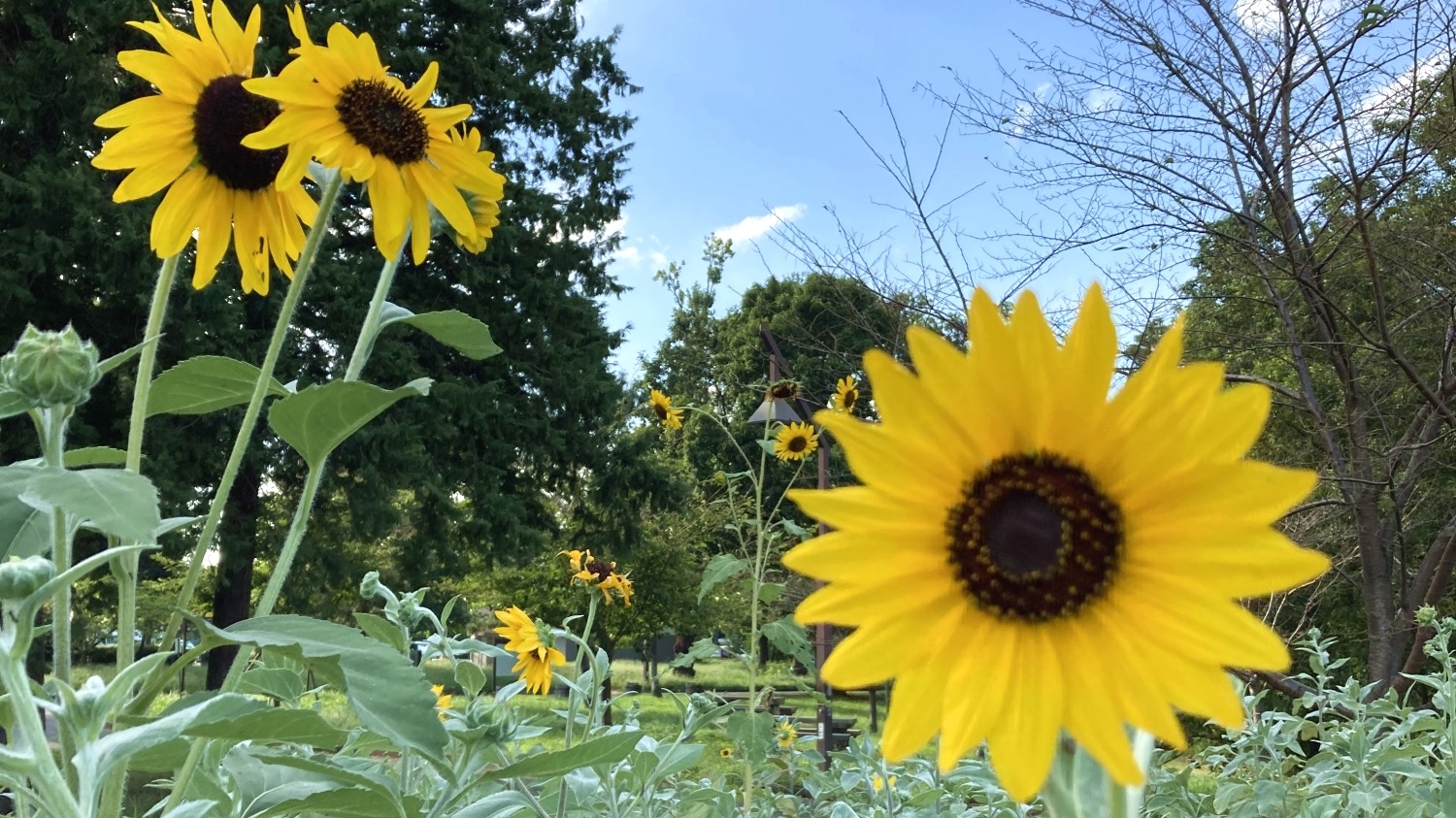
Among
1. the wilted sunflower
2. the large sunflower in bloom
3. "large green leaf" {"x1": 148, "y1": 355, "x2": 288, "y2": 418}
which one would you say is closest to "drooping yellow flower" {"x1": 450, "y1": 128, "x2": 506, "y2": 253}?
"large green leaf" {"x1": 148, "y1": 355, "x2": 288, "y2": 418}

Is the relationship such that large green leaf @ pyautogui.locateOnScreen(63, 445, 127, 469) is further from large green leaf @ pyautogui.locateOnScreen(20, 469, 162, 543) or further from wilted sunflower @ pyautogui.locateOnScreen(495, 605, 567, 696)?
wilted sunflower @ pyautogui.locateOnScreen(495, 605, 567, 696)

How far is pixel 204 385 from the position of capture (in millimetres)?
1040

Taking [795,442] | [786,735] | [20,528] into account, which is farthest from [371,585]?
[786,735]

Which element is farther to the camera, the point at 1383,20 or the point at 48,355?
the point at 1383,20

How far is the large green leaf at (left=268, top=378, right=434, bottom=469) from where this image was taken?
898 mm

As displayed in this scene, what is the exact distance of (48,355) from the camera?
79 cm

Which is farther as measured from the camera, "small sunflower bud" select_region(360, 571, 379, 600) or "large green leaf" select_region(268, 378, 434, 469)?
"small sunflower bud" select_region(360, 571, 379, 600)

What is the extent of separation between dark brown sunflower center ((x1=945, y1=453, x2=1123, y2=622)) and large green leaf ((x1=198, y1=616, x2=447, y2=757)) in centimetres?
45

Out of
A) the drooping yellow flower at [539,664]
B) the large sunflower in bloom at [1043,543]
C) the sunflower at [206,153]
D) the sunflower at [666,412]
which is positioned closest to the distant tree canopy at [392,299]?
the sunflower at [666,412]

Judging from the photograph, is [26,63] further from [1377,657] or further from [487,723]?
[1377,657]

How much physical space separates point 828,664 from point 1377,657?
486 cm

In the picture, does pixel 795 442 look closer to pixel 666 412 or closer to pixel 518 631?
pixel 666 412

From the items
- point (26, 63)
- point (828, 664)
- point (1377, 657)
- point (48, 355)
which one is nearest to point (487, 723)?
point (48, 355)

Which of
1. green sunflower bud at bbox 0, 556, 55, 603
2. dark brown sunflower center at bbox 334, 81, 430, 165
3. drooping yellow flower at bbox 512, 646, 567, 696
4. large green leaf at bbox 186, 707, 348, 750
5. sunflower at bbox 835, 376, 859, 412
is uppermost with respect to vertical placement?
sunflower at bbox 835, 376, 859, 412
